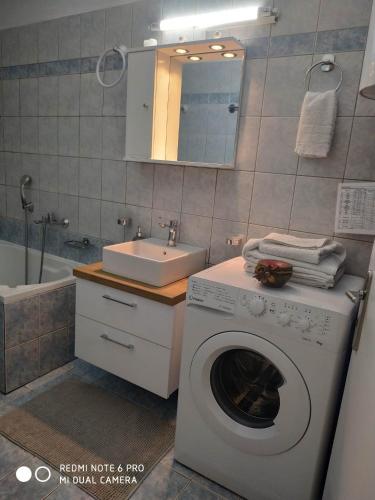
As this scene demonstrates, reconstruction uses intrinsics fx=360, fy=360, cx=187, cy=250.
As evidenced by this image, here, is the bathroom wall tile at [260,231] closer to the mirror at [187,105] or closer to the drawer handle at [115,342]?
the mirror at [187,105]

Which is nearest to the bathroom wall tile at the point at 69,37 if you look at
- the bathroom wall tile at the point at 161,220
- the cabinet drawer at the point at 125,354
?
the bathroom wall tile at the point at 161,220

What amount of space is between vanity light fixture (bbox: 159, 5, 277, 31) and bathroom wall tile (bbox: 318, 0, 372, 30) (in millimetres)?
229

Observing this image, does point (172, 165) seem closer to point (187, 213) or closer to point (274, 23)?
point (187, 213)

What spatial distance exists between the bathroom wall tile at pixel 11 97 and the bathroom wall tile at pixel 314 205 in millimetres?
2258

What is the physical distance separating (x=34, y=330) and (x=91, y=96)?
1538 mm

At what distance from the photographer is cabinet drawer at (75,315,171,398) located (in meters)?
1.74

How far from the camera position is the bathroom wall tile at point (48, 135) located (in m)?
2.62

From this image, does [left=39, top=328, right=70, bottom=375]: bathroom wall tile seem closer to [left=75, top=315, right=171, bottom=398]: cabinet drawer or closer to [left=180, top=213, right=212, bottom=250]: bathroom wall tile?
[left=75, top=315, right=171, bottom=398]: cabinet drawer

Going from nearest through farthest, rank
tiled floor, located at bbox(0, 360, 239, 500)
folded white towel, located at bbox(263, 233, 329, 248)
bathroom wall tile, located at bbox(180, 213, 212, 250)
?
tiled floor, located at bbox(0, 360, 239, 500) → folded white towel, located at bbox(263, 233, 329, 248) → bathroom wall tile, located at bbox(180, 213, 212, 250)

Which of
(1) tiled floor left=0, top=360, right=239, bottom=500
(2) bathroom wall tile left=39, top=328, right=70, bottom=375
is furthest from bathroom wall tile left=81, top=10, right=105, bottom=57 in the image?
(1) tiled floor left=0, top=360, right=239, bottom=500

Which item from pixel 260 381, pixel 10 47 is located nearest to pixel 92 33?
pixel 10 47

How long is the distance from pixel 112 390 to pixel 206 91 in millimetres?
1754

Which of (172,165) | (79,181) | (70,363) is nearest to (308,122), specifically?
(172,165)

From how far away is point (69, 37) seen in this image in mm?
2412
